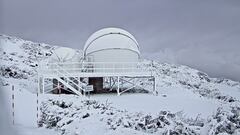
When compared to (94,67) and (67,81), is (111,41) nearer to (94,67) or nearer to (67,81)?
(94,67)

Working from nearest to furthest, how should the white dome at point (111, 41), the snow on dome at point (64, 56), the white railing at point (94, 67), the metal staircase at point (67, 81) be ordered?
the metal staircase at point (67, 81) → the white railing at point (94, 67) → the white dome at point (111, 41) → the snow on dome at point (64, 56)

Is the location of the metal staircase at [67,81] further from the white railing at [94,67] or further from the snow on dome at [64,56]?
the snow on dome at [64,56]

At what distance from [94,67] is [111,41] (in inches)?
95.4

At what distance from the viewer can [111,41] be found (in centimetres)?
2453

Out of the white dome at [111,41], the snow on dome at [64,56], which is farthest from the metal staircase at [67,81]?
the white dome at [111,41]

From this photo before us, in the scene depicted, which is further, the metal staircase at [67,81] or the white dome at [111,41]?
the white dome at [111,41]

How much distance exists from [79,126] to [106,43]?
1555cm

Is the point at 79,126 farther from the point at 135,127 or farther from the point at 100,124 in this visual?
the point at 135,127

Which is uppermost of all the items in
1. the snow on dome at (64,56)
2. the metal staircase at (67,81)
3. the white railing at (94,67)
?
the snow on dome at (64,56)

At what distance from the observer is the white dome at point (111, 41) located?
24.5 m

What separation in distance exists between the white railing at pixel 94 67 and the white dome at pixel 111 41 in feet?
4.29

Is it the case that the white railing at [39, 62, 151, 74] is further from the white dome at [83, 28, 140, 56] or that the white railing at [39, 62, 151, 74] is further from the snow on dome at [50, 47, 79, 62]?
the white dome at [83, 28, 140, 56]

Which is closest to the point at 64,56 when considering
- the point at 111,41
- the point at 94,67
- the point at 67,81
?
the point at 94,67

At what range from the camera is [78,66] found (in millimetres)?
24906
